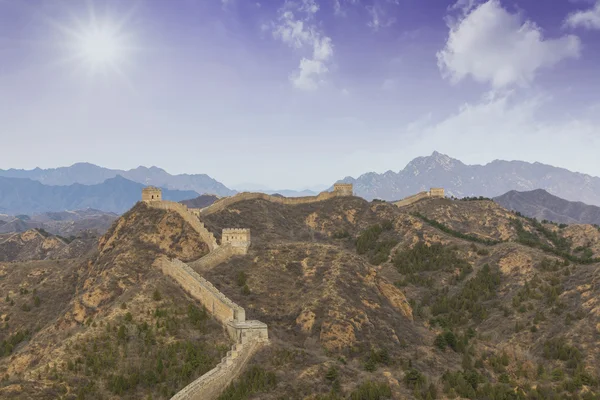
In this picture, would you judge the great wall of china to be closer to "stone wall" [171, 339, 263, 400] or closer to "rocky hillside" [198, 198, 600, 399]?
"stone wall" [171, 339, 263, 400]

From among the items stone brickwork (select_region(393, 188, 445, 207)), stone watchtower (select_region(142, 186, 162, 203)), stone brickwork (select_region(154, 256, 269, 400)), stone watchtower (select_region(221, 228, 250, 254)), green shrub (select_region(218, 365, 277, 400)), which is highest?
stone brickwork (select_region(393, 188, 445, 207))

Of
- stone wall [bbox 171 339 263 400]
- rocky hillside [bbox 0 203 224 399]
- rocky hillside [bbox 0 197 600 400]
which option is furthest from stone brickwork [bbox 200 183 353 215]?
stone wall [bbox 171 339 263 400]

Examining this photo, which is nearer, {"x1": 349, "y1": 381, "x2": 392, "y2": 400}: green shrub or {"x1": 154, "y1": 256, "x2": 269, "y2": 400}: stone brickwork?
{"x1": 349, "y1": 381, "x2": 392, "y2": 400}: green shrub

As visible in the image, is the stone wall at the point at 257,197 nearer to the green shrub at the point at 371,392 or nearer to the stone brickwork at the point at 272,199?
the stone brickwork at the point at 272,199

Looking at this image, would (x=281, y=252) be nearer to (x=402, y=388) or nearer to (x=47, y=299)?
(x=402, y=388)

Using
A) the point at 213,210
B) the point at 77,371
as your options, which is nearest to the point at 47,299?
the point at 213,210

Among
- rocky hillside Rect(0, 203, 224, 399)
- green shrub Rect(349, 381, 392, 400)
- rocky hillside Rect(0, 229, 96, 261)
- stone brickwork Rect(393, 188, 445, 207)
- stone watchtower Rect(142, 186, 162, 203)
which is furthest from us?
rocky hillside Rect(0, 229, 96, 261)
